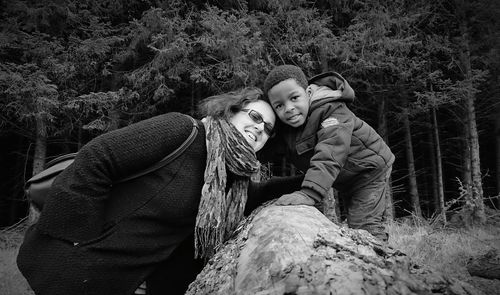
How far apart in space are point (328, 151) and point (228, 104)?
0.74 metres

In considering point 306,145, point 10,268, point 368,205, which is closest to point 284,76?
point 306,145

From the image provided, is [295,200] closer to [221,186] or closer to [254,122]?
[221,186]

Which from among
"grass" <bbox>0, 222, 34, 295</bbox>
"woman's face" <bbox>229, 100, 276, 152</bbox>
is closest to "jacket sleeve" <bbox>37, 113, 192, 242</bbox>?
"woman's face" <bbox>229, 100, 276, 152</bbox>

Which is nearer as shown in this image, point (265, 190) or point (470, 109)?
point (265, 190)

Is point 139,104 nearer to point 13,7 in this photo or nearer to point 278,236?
point 13,7

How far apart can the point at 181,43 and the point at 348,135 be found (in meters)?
5.17

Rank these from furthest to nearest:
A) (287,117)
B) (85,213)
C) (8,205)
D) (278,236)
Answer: (8,205)
(287,117)
(85,213)
(278,236)

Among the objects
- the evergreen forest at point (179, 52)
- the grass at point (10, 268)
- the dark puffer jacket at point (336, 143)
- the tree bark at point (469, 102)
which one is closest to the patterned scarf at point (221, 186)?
the dark puffer jacket at point (336, 143)

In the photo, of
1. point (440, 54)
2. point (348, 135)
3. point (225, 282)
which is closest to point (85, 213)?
point (225, 282)

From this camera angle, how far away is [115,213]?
162cm

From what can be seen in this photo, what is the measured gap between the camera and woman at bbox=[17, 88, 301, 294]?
4.86 ft

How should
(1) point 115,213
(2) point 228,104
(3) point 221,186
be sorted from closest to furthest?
(1) point 115,213 → (3) point 221,186 → (2) point 228,104

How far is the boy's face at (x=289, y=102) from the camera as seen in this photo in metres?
2.38

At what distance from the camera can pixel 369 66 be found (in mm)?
7477
